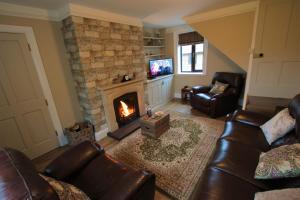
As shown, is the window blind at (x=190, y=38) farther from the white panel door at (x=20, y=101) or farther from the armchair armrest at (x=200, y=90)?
the white panel door at (x=20, y=101)

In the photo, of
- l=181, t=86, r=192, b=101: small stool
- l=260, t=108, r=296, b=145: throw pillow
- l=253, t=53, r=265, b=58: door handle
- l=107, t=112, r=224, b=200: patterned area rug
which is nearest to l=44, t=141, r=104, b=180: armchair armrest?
l=107, t=112, r=224, b=200: patterned area rug

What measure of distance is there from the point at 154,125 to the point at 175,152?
0.57 metres

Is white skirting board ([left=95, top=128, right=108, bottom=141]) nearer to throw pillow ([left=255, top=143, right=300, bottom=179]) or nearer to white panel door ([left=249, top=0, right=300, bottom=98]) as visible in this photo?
throw pillow ([left=255, top=143, right=300, bottom=179])

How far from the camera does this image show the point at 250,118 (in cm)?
210

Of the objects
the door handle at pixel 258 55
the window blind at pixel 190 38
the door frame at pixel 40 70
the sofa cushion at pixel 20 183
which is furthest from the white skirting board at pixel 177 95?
the sofa cushion at pixel 20 183

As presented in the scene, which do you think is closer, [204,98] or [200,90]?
[204,98]

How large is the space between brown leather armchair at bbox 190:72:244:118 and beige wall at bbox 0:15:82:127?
2.76m

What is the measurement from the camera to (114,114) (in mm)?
2936

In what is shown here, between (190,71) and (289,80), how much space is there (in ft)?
8.50

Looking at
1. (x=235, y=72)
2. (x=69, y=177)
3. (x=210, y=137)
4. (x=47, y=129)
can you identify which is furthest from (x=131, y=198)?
(x=235, y=72)

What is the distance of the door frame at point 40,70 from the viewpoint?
6.69 ft

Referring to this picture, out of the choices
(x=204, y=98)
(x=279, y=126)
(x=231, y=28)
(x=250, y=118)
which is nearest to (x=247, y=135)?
(x=279, y=126)

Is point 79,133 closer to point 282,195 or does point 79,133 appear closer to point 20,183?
point 20,183

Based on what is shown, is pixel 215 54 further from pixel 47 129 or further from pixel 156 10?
pixel 47 129
